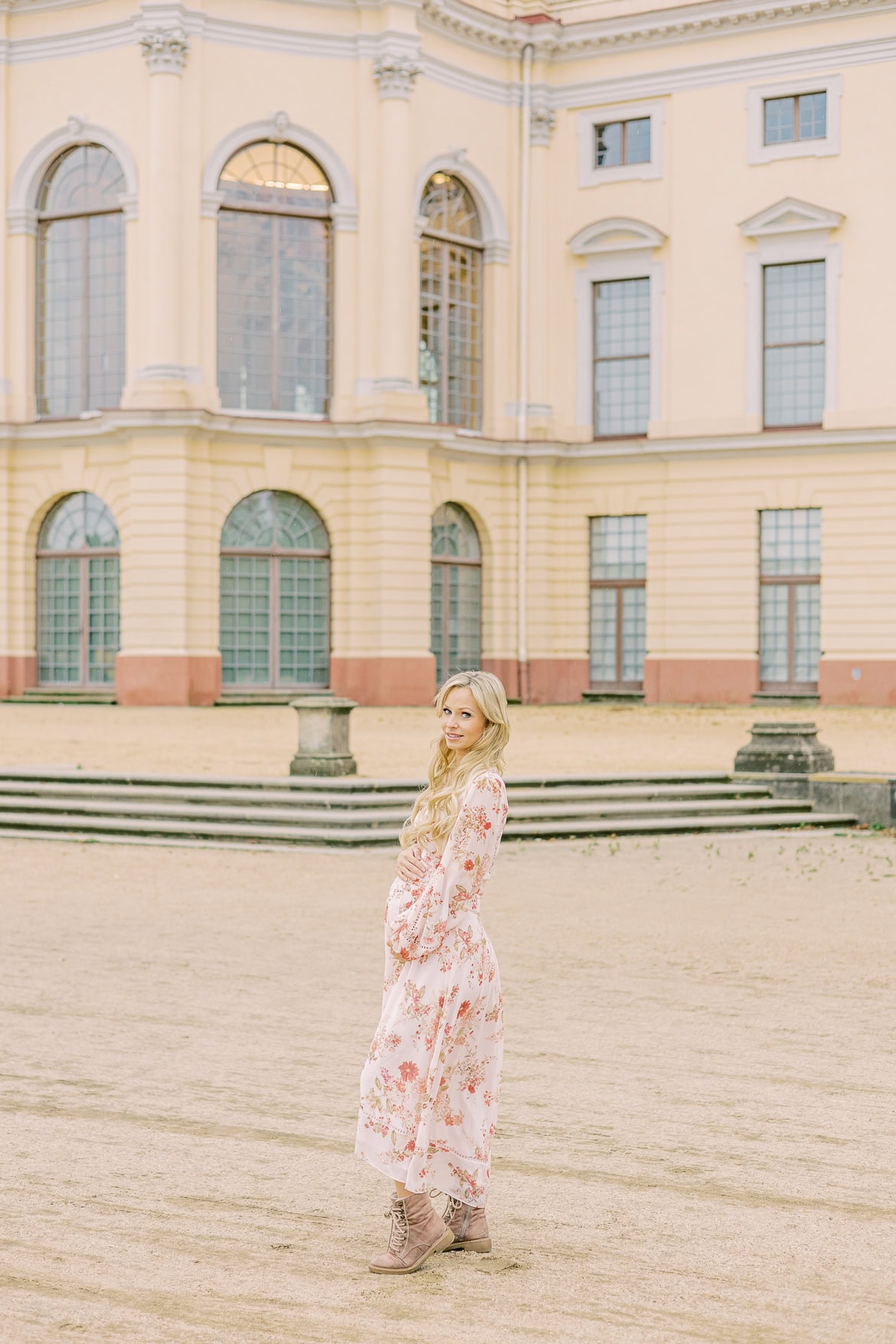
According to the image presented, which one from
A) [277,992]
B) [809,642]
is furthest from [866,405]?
[277,992]

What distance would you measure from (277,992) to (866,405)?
1134 inches

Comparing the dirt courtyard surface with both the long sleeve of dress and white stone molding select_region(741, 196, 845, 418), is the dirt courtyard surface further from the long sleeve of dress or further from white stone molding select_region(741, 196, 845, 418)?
white stone molding select_region(741, 196, 845, 418)

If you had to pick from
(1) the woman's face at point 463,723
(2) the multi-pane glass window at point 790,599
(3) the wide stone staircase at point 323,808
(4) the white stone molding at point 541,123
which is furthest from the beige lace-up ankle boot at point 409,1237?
(4) the white stone molding at point 541,123

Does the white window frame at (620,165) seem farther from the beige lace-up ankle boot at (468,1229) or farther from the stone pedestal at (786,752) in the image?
the beige lace-up ankle boot at (468,1229)

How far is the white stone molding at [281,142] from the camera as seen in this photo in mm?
33875

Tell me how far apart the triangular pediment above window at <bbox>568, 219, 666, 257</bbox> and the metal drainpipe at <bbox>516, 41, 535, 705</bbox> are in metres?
1.20

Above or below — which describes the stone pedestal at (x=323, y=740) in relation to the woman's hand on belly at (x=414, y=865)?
below

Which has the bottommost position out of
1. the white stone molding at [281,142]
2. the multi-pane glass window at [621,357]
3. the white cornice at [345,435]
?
the white cornice at [345,435]

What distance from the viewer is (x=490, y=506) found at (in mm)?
37656

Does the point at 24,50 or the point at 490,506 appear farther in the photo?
the point at 490,506

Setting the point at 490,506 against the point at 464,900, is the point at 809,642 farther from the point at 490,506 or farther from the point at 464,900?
the point at 464,900

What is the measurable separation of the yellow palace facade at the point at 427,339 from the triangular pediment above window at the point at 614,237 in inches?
2.3

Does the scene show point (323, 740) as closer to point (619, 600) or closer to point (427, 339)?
point (427, 339)

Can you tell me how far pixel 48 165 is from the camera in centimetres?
3519
